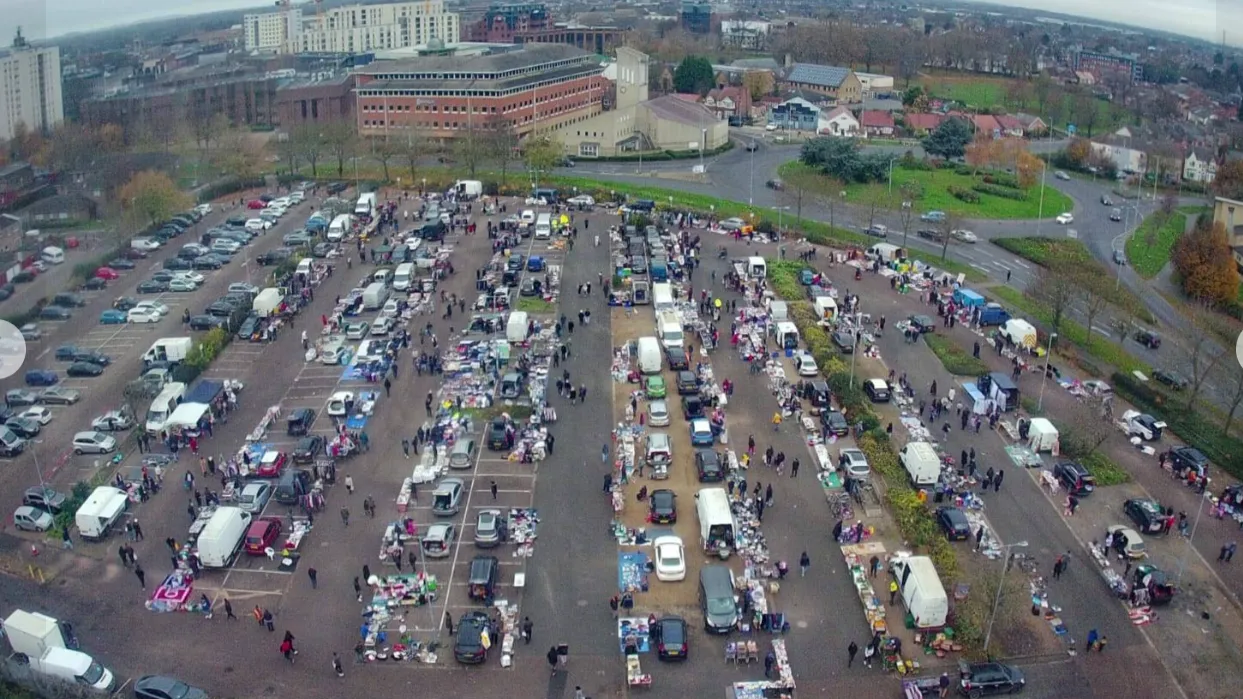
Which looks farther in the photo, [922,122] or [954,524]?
[922,122]

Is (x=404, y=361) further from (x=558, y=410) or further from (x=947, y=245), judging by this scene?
(x=947, y=245)

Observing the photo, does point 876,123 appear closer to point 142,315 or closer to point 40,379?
point 142,315

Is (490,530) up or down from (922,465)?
down

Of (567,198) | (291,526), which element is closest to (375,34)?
(567,198)

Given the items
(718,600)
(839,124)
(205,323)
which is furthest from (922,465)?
Answer: (839,124)

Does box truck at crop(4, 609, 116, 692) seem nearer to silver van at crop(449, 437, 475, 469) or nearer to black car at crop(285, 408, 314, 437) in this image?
black car at crop(285, 408, 314, 437)

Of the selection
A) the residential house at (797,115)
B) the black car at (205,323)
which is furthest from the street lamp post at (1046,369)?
the residential house at (797,115)

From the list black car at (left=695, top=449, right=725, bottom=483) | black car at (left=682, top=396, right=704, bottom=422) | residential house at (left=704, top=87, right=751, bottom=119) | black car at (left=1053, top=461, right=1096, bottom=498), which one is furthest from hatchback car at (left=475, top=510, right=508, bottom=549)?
residential house at (left=704, top=87, right=751, bottom=119)
